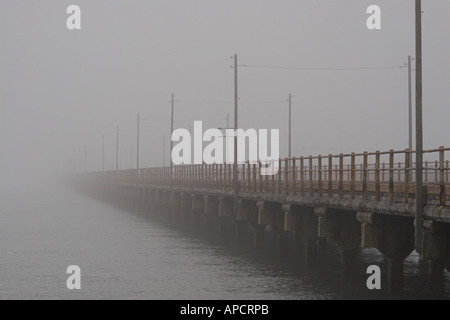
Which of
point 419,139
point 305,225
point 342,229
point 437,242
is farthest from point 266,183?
point 437,242

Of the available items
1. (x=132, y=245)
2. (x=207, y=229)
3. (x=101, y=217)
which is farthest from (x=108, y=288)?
Answer: (x=101, y=217)

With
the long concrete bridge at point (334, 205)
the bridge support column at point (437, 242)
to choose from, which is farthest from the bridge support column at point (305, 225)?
the bridge support column at point (437, 242)

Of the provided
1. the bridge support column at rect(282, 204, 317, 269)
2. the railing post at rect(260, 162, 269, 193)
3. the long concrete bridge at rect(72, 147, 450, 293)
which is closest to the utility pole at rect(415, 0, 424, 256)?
the long concrete bridge at rect(72, 147, 450, 293)

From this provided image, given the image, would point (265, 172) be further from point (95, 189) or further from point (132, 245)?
point (95, 189)

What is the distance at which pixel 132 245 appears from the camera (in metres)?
44.8

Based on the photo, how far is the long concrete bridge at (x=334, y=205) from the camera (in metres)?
20.3

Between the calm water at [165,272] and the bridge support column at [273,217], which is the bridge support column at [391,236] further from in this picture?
the bridge support column at [273,217]

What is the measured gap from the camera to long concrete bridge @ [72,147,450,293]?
20.3 m

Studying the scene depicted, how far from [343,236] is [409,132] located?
16137mm

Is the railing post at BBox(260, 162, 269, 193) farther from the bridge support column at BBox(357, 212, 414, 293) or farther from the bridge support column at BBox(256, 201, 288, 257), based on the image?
the bridge support column at BBox(357, 212, 414, 293)

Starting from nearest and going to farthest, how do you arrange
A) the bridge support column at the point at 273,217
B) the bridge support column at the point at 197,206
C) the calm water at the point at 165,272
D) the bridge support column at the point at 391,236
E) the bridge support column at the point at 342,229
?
the bridge support column at the point at 391,236 < the calm water at the point at 165,272 < the bridge support column at the point at 342,229 < the bridge support column at the point at 273,217 < the bridge support column at the point at 197,206

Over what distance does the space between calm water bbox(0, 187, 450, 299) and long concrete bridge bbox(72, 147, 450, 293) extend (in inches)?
56.3

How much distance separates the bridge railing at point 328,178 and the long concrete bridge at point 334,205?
3 cm

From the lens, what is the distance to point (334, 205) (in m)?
25.8
